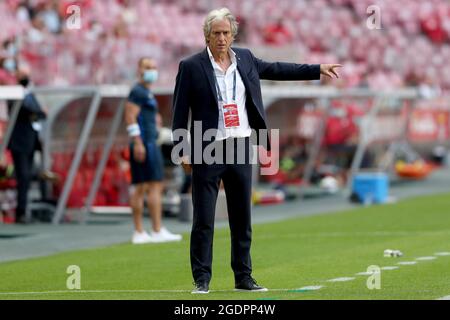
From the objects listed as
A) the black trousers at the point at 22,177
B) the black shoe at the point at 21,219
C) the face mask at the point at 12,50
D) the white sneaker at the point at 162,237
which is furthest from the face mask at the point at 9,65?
the white sneaker at the point at 162,237

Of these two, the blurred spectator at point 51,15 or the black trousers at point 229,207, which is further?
the blurred spectator at point 51,15

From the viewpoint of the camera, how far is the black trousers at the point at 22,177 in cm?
1903

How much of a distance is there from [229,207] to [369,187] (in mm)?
12898

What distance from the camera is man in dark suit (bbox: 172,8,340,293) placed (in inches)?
396

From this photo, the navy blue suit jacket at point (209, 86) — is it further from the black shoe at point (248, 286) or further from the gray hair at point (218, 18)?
the black shoe at point (248, 286)

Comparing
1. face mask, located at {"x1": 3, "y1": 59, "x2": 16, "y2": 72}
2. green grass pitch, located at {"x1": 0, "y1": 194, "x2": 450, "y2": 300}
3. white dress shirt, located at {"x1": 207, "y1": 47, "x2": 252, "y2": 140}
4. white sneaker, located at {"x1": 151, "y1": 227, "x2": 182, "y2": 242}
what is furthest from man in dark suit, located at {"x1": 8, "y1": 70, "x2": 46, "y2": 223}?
white dress shirt, located at {"x1": 207, "y1": 47, "x2": 252, "y2": 140}

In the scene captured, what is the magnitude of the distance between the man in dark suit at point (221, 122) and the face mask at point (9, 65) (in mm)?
9566

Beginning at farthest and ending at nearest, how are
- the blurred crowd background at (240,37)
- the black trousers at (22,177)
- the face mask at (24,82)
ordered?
1. the blurred crowd background at (240,37)
2. the black trousers at (22,177)
3. the face mask at (24,82)

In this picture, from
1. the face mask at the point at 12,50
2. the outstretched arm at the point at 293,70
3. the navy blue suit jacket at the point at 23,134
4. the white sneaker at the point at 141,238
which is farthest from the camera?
the face mask at the point at 12,50

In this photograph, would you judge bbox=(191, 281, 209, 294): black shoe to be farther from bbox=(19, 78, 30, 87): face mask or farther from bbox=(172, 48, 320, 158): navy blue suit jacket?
bbox=(19, 78, 30, 87): face mask

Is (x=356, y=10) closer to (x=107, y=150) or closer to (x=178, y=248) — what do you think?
(x=107, y=150)

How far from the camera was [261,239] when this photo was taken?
16188 mm

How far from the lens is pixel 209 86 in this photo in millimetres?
10070

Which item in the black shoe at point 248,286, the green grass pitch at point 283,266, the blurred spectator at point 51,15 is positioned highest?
the blurred spectator at point 51,15
